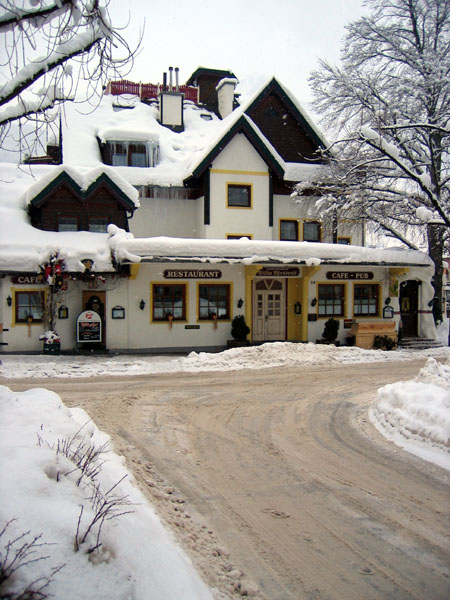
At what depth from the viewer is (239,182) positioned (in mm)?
23641

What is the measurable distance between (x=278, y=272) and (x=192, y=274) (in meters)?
3.68

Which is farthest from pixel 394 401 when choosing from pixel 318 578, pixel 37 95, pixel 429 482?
pixel 37 95

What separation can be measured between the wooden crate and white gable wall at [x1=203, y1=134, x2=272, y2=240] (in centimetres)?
576

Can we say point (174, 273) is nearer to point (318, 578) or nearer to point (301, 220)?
point (301, 220)

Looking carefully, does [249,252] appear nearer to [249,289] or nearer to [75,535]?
[249,289]

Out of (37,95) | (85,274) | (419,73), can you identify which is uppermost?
(419,73)

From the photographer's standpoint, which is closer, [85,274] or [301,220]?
[85,274]

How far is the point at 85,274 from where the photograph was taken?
1848 centimetres

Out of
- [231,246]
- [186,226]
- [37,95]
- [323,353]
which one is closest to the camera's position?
[37,95]

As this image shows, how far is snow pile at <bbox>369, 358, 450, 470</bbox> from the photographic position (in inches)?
307

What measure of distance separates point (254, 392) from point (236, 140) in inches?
562

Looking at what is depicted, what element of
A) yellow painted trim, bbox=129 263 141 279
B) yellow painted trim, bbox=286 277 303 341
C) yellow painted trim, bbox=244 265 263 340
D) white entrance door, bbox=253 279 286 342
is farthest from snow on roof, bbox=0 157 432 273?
white entrance door, bbox=253 279 286 342

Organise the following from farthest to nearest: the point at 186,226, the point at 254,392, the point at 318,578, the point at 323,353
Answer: the point at 186,226
the point at 323,353
the point at 254,392
the point at 318,578

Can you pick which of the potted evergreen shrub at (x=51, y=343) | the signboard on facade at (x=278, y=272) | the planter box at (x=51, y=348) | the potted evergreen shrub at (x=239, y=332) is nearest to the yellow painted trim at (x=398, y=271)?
the signboard on facade at (x=278, y=272)
